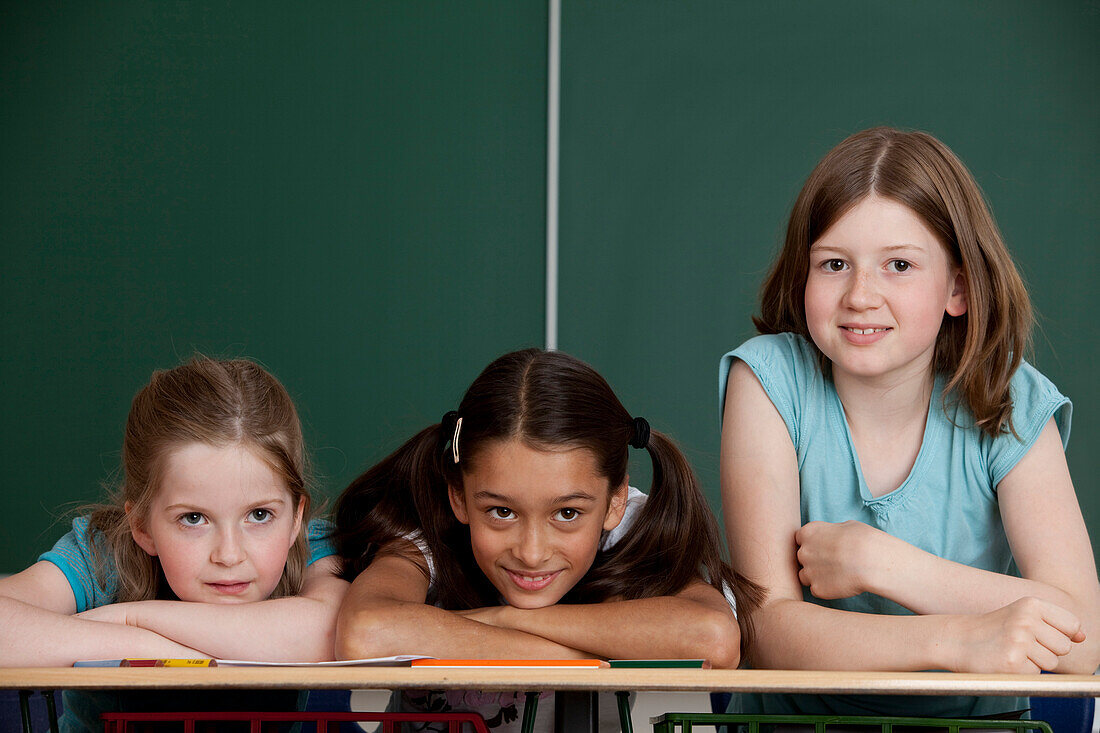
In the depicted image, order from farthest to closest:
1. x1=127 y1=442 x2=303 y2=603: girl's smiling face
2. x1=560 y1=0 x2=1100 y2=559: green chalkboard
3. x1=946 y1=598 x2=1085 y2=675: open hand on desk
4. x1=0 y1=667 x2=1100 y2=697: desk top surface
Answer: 1. x1=560 y1=0 x2=1100 y2=559: green chalkboard
2. x1=127 y1=442 x2=303 y2=603: girl's smiling face
3. x1=946 y1=598 x2=1085 y2=675: open hand on desk
4. x1=0 y1=667 x2=1100 y2=697: desk top surface

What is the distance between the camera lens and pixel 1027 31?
2.70 metres

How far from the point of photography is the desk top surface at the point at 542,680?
2.39 feet

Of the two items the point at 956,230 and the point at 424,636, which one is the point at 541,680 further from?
the point at 956,230

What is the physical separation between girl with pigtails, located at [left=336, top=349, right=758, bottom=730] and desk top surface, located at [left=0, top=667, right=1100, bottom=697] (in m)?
0.33

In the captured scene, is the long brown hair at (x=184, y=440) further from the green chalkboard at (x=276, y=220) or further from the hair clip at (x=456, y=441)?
the green chalkboard at (x=276, y=220)

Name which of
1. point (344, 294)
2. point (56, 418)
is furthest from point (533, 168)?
point (56, 418)

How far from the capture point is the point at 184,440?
1.34 metres

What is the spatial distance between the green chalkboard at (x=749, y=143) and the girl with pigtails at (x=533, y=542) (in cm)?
125

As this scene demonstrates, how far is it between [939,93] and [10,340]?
104 inches

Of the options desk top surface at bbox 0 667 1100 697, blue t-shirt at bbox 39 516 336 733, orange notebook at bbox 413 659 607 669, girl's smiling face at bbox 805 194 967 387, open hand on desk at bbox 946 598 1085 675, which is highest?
girl's smiling face at bbox 805 194 967 387

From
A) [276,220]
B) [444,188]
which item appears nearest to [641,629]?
[444,188]

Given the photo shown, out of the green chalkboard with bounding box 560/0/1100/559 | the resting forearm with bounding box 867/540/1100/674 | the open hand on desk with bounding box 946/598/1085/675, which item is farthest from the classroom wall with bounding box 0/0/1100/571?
the open hand on desk with bounding box 946/598/1085/675

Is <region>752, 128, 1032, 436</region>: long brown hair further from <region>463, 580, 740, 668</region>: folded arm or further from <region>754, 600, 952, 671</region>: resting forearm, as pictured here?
<region>463, 580, 740, 668</region>: folded arm

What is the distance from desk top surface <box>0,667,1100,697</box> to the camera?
28.7 inches
